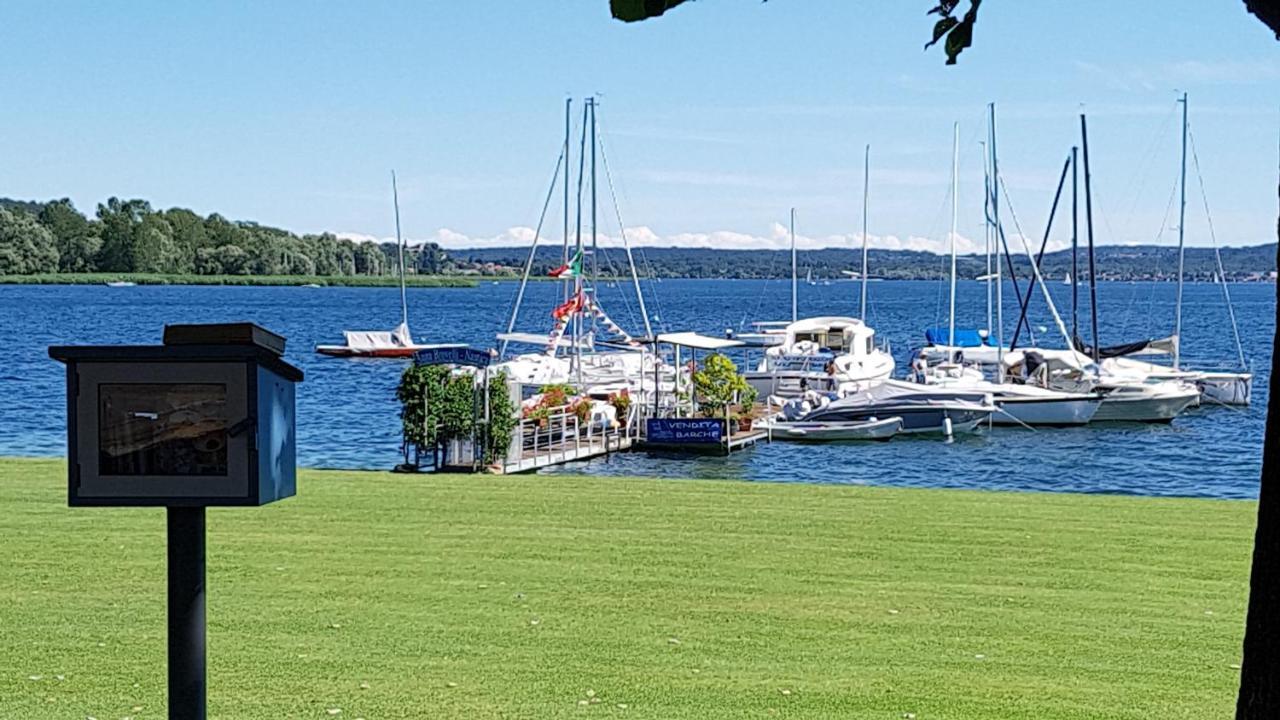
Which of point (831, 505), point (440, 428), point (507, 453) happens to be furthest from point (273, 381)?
point (507, 453)

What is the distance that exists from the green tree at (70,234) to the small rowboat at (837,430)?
544 ft

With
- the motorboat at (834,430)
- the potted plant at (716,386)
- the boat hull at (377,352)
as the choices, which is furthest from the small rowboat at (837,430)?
the boat hull at (377,352)

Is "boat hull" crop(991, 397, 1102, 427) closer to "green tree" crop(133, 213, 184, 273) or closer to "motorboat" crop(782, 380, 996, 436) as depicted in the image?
"motorboat" crop(782, 380, 996, 436)

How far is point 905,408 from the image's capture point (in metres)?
39.3

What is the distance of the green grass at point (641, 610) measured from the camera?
707cm

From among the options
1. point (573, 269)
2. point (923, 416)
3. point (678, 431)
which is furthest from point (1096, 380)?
point (678, 431)

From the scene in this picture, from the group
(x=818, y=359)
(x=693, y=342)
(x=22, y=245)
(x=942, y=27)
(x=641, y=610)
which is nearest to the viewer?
(x=942, y=27)

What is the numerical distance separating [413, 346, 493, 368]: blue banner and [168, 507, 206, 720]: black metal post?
55.5 feet

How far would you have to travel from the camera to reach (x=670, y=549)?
1081 centimetres

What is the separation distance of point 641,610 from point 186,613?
3.95 m

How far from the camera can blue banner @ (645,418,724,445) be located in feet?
106

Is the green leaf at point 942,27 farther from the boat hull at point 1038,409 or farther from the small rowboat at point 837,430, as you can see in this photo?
the boat hull at point 1038,409

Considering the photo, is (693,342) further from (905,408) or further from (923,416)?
(923,416)

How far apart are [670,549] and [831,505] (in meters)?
2.94
